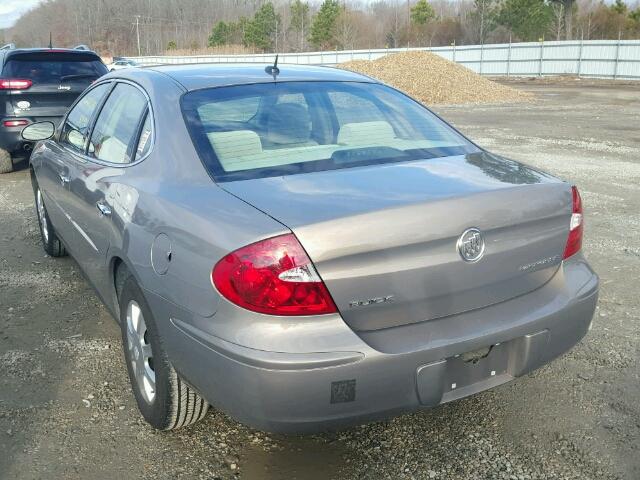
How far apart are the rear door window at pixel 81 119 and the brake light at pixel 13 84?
5.07 m

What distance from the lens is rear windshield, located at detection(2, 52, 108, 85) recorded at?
928 centimetres

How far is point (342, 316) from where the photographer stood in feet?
7.54

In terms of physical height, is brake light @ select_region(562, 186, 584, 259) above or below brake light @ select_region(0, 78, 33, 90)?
below

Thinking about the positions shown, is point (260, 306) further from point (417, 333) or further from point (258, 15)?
point (258, 15)

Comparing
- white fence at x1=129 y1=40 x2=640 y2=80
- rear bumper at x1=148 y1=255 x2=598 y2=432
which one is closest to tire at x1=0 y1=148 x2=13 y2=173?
rear bumper at x1=148 y1=255 x2=598 y2=432

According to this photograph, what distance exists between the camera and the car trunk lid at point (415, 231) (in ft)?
7.51

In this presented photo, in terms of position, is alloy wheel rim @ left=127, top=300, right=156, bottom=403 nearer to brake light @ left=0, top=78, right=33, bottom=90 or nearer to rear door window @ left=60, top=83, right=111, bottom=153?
rear door window @ left=60, top=83, right=111, bottom=153

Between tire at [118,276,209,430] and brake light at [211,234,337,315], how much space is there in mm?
628

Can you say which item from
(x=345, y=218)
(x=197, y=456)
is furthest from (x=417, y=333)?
(x=197, y=456)

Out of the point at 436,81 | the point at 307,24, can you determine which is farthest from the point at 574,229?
the point at 307,24

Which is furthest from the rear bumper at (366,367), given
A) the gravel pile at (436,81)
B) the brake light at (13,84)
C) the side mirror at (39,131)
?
the gravel pile at (436,81)

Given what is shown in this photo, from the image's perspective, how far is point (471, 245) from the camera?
2457 millimetres

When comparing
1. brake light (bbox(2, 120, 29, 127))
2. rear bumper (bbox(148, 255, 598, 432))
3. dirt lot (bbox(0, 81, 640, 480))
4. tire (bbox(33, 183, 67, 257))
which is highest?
brake light (bbox(2, 120, 29, 127))

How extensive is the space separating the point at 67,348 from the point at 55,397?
610 millimetres
